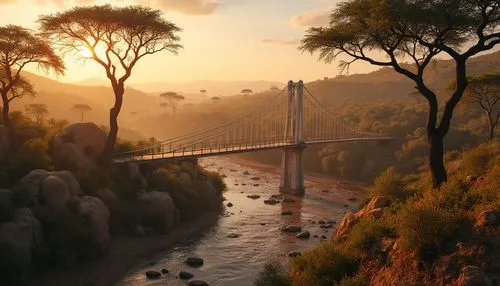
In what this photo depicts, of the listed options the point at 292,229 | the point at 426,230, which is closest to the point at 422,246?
the point at 426,230

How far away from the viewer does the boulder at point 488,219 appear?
12.5 m

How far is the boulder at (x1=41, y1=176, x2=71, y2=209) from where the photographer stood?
23891 mm

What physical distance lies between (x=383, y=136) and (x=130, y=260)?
55.3 m

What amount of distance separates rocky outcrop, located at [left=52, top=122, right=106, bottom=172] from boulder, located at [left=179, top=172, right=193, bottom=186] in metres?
7.60

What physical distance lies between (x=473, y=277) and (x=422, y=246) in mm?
1860

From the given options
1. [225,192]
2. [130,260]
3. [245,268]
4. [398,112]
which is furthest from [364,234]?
[398,112]

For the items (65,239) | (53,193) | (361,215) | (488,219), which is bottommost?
(65,239)

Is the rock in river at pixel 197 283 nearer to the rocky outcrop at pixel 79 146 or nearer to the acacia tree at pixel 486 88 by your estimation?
the rocky outcrop at pixel 79 146

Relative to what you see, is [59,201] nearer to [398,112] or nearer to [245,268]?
[245,268]

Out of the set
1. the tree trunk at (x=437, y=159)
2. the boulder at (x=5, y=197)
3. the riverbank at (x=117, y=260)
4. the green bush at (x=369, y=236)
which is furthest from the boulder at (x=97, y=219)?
the tree trunk at (x=437, y=159)

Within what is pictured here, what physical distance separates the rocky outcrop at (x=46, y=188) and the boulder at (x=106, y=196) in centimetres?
343

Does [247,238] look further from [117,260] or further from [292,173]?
[292,173]

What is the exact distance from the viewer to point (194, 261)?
83.2 ft

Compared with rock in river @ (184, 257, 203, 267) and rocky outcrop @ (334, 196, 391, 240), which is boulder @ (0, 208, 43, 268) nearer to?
rock in river @ (184, 257, 203, 267)
